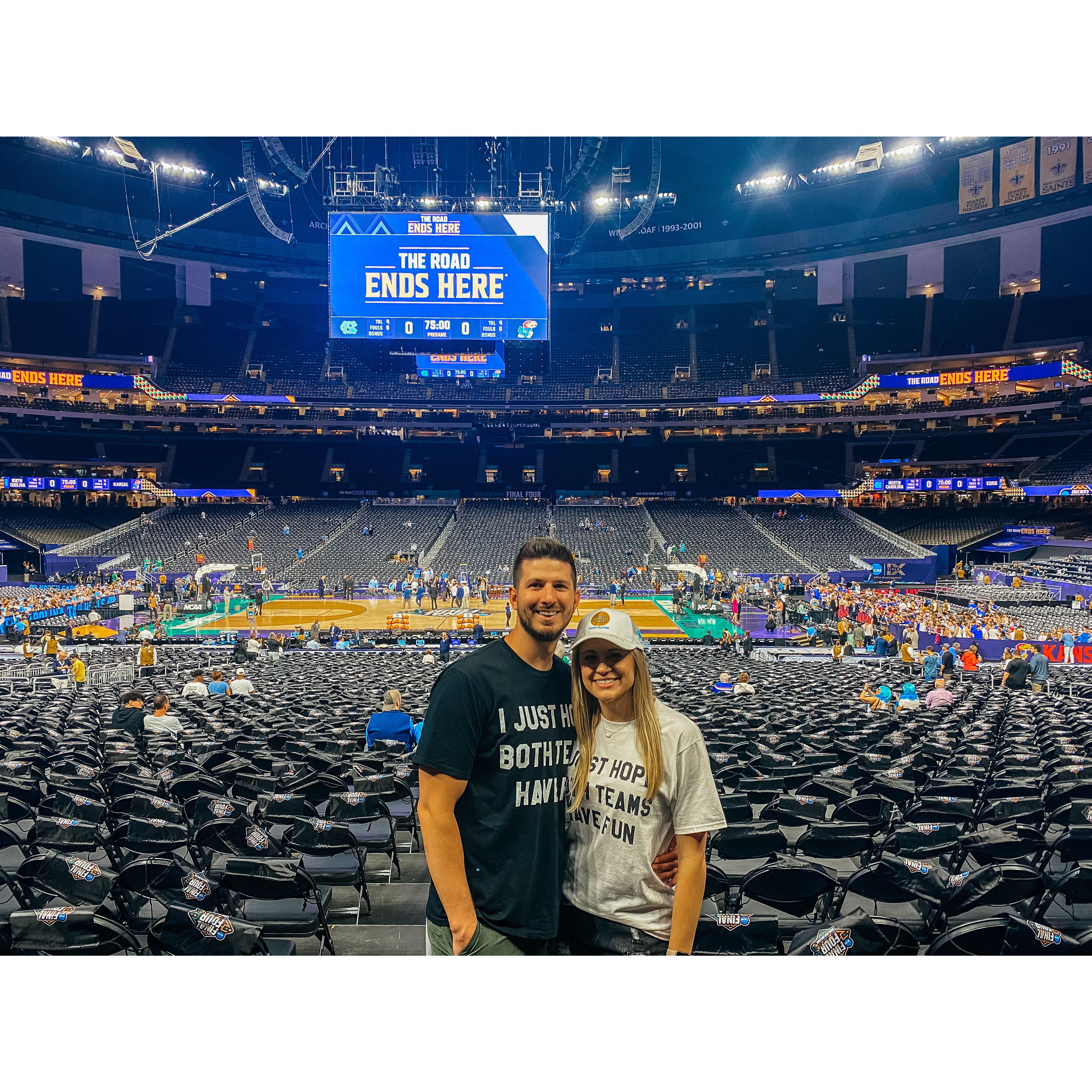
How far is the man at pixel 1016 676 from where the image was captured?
680 inches

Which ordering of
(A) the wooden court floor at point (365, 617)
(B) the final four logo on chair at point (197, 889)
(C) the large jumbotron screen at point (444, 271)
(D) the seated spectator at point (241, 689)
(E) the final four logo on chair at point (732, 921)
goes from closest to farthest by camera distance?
(B) the final four logo on chair at point (197, 889) < (E) the final four logo on chair at point (732, 921) < (D) the seated spectator at point (241, 689) < (A) the wooden court floor at point (365, 617) < (C) the large jumbotron screen at point (444, 271)

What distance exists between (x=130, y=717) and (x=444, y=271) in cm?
3169

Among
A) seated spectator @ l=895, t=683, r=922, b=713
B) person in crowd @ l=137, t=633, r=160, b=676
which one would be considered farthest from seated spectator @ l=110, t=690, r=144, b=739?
seated spectator @ l=895, t=683, r=922, b=713

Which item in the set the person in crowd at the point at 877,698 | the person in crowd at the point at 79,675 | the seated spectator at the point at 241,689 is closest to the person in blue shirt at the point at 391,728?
the seated spectator at the point at 241,689

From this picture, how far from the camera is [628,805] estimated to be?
3320 mm

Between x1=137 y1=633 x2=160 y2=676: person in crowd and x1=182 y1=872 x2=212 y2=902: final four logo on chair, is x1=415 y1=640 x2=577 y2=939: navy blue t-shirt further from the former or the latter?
x1=137 y1=633 x2=160 y2=676: person in crowd

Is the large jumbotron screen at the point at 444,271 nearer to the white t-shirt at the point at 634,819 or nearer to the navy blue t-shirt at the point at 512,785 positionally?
the navy blue t-shirt at the point at 512,785

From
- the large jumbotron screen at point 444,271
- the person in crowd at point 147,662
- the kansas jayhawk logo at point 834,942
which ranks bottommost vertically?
the person in crowd at point 147,662

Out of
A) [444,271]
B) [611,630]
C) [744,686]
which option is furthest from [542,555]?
[444,271]

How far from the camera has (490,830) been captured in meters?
3.28

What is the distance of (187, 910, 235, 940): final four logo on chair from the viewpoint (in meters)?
3.99

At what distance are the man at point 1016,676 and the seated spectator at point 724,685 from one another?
630 cm

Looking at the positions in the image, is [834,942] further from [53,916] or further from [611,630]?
[53,916]
